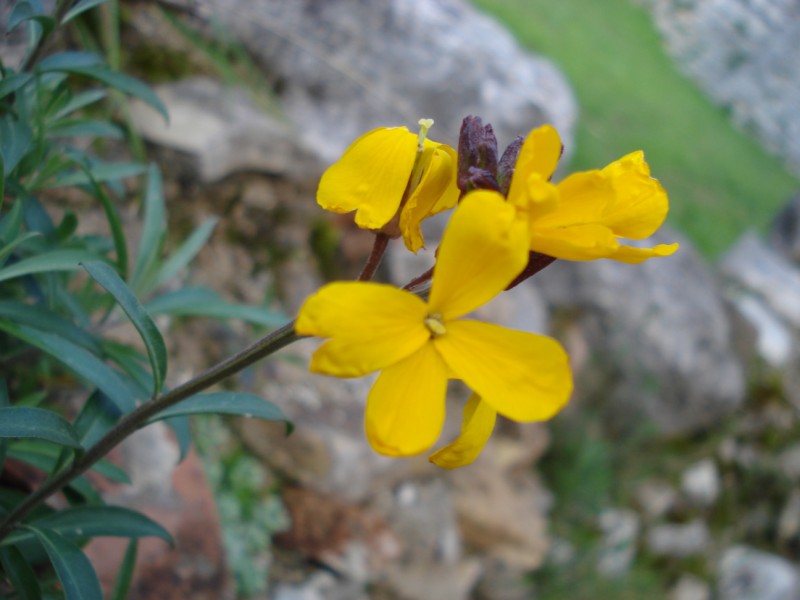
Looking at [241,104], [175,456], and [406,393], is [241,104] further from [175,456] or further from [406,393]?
[406,393]

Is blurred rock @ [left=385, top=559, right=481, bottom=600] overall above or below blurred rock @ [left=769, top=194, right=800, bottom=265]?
below

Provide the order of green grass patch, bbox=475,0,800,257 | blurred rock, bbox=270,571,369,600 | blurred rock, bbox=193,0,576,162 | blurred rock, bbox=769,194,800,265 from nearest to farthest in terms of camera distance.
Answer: blurred rock, bbox=270,571,369,600
blurred rock, bbox=193,0,576,162
blurred rock, bbox=769,194,800,265
green grass patch, bbox=475,0,800,257

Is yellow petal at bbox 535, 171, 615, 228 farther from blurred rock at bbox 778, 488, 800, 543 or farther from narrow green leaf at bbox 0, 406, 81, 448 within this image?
blurred rock at bbox 778, 488, 800, 543

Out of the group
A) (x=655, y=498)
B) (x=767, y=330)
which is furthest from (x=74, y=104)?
(x=767, y=330)

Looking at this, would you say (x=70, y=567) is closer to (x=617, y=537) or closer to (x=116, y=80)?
(x=116, y=80)

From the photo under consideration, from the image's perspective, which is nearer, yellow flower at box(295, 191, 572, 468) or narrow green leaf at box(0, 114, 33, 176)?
yellow flower at box(295, 191, 572, 468)

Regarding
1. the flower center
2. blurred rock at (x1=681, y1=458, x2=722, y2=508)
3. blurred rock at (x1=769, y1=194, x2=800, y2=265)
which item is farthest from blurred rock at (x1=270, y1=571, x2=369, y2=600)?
blurred rock at (x1=769, y1=194, x2=800, y2=265)

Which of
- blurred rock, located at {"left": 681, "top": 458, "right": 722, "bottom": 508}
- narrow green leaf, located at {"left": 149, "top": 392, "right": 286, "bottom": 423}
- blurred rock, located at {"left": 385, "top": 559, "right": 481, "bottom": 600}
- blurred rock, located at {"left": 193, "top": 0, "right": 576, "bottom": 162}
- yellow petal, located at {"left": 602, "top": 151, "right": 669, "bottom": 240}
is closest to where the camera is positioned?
yellow petal, located at {"left": 602, "top": 151, "right": 669, "bottom": 240}
